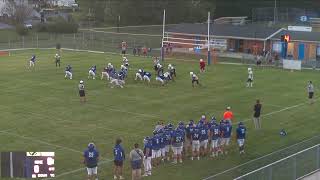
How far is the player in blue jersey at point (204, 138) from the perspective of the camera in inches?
928

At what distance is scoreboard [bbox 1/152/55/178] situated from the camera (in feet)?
50.7

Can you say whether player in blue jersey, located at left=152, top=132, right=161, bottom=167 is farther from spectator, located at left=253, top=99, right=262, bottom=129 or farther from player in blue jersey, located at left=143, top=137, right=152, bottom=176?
spectator, located at left=253, top=99, right=262, bottom=129

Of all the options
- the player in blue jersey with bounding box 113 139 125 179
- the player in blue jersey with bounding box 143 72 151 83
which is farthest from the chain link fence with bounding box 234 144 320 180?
the player in blue jersey with bounding box 143 72 151 83

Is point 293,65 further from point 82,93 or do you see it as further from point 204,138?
point 204,138

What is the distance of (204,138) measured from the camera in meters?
23.8

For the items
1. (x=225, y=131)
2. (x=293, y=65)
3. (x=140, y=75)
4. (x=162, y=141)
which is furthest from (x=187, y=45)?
(x=162, y=141)

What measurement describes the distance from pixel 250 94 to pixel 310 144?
57.7ft

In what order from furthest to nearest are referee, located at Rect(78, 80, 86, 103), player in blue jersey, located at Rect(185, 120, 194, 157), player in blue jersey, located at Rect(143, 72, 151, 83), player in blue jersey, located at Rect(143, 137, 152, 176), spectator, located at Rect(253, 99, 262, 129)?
player in blue jersey, located at Rect(143, 72, 151, 83)
referee, located at Rect(78, 80, 86, 103)
spectator, located at Rect(253, 99, 262, 129)
player in blue jersey, located at Rect(185, 120, 194, 157)
player in blue jersey, located at Rect(143, 137, 152, 176)

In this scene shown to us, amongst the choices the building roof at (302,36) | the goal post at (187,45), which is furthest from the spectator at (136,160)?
the building roof at (302,36)

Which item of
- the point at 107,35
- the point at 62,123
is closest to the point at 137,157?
the point at 62,123

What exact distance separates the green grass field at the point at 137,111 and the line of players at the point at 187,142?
1.48ft

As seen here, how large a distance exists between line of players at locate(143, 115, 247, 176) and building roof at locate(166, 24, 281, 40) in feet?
134

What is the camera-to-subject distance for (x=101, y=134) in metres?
28.0

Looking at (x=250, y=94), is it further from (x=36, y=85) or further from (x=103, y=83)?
(x=36, y=85)
